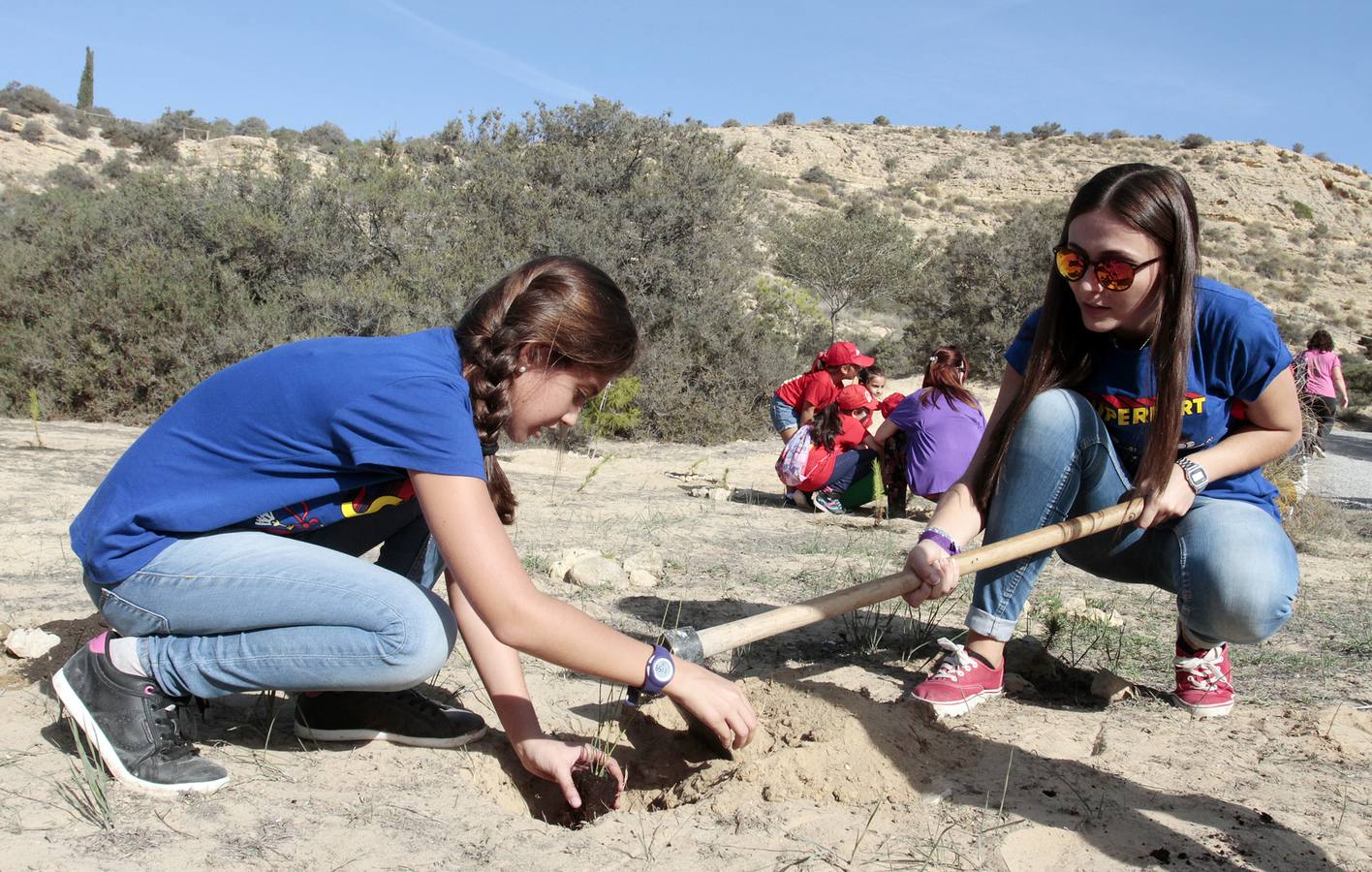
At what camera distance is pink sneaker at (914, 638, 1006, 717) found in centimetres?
247

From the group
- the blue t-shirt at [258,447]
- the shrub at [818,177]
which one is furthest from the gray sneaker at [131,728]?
the shrub at [818,177]

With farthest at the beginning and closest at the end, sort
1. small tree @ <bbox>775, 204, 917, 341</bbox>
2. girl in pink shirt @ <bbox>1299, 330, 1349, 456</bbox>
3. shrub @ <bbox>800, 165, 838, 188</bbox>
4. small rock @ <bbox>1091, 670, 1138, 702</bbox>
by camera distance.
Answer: shrub @ <bbox>800, 165, 838, 188</bbox> < small tree @ <bbox>775, 204, 917, 341</bbox> < girl in pink shirt @ <bbox>1299, 330, 1349, 456</bbox> < small rock @ <bbox>1091, 670, 1138, 702</bbox>

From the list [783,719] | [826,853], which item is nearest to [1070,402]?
[783,719]

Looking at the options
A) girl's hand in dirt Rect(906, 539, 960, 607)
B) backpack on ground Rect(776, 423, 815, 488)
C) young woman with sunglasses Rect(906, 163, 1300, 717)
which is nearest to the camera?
girl's hand in dirt Rect(906, 539, 960, 607)

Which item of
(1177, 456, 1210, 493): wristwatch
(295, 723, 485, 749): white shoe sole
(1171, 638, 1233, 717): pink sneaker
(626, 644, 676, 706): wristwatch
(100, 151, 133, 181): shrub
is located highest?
(100, 151, 133, 181): shrub

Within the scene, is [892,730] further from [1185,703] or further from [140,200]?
[140,200]

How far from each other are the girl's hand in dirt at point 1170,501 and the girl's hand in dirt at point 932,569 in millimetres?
531

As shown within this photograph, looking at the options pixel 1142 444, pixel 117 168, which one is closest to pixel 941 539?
pixel 1142 444

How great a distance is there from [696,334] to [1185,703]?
9127mm

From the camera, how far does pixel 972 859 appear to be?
1.79 metres

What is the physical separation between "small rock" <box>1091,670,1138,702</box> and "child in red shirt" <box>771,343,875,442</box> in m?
3.54

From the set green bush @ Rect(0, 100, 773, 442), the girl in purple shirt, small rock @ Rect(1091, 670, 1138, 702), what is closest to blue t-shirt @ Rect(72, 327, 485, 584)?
small rock @ Rect(1091, 670, 1138, 702)

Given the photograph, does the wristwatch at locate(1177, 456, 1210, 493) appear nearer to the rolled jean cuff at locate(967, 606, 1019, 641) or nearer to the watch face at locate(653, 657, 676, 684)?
the rolled jean cuff at locate(967, 606, 1019, 641)

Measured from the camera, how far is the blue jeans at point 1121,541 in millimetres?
2293
